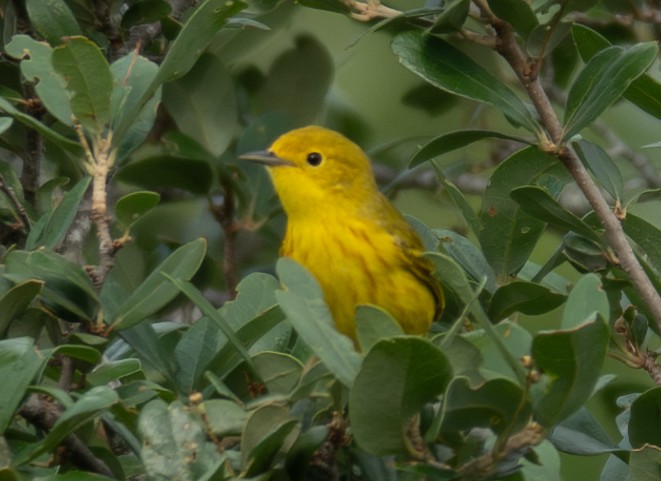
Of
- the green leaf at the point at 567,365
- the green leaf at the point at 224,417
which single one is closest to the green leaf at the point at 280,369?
the green leaf at the point at 224,417

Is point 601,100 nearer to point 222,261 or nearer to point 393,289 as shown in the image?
point 393,289

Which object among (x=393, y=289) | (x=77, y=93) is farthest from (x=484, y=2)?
(x=393, y=289)

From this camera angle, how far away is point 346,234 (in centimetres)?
418

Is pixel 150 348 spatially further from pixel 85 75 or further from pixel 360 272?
pixel 360 272

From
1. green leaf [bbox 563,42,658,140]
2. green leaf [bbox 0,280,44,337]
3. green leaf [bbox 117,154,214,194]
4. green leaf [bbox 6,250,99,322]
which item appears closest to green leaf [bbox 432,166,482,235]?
green leaf [bbox 563,42,658,140]

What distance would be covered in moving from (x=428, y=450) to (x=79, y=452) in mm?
601

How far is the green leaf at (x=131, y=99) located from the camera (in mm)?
2531

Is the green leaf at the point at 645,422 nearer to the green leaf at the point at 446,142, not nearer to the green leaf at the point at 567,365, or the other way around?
the green leaf at the point at 567,365

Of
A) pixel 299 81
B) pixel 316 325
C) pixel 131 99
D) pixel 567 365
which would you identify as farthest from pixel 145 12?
pixel 567 365

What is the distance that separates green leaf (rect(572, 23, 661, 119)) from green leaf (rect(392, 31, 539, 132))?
27cm

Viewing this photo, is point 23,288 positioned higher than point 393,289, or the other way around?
point 23,288

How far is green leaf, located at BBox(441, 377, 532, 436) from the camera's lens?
73.8 inches

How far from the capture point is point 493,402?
6.20ft

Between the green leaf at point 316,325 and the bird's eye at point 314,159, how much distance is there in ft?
8.18
